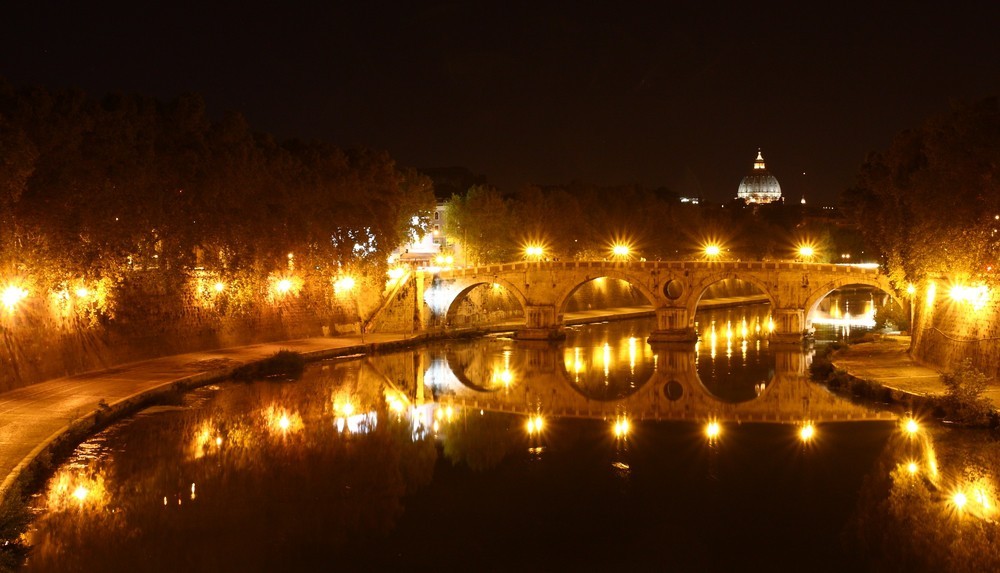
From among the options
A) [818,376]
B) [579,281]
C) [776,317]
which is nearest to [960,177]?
[818,376]

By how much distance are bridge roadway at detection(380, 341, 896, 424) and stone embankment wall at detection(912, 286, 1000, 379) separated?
11.0 feet

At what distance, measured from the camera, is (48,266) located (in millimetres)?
26328

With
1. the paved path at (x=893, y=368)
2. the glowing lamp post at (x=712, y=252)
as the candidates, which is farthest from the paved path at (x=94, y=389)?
the glowing lamp post at (x=712, y=252)

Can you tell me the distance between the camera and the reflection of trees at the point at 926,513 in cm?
1496

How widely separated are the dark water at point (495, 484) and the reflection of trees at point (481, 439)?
94 millimetres

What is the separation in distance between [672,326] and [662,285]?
6.98 ft

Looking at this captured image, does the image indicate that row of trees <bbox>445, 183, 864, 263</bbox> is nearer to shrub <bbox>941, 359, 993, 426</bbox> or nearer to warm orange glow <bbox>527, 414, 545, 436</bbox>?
warm orange glow <bbox>527, 414, 545, 436</bbox>

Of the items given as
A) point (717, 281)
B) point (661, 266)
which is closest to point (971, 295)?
point (717, 281)

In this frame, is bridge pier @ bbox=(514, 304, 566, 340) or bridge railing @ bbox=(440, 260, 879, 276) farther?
bridge pier @ bbox=(514, 304, 566, 340)

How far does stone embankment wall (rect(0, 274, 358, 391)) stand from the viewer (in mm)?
26156

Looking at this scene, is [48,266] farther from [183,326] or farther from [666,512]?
[666,512]

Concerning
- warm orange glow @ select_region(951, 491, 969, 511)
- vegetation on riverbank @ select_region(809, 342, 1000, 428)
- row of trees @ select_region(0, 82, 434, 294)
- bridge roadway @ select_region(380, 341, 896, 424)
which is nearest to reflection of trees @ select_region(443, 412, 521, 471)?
bridge roadway @ select_region(380, 341, 896, 424)

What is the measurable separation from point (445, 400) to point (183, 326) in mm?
11388

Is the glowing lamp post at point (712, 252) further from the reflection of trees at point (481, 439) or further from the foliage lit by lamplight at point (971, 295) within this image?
the reflection of trees at point (481, 439)
